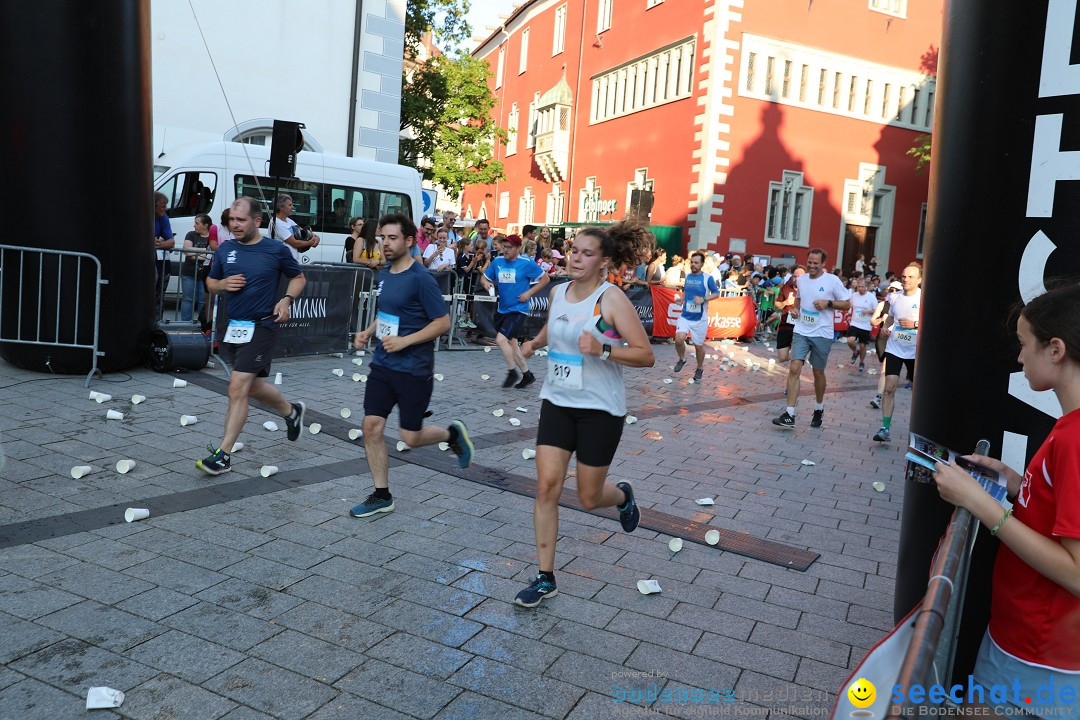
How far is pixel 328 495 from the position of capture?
571 cm

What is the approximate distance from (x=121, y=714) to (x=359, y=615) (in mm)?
1119

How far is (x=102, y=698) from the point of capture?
300cm

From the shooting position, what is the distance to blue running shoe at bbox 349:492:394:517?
5.28 meters

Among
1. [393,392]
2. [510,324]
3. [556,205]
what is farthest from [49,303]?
[556,205]

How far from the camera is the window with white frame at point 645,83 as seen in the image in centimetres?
2969

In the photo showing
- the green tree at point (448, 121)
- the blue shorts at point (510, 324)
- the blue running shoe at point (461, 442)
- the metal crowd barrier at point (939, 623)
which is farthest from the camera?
the green tree at point (448, 121)

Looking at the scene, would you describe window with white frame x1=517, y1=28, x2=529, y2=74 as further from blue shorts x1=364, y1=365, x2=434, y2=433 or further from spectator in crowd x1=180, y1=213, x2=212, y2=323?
blue shorts x1=364, y1=365, x2=434, y2=433

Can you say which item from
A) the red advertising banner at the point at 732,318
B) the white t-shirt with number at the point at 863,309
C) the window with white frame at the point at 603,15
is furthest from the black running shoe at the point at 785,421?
the window with white frame at the point at 603,15

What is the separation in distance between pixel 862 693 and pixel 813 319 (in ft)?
A: 27.8

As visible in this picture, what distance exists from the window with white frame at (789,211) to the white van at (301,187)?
15577 millimetres

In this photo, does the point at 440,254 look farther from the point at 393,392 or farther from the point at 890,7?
the point at 890,7

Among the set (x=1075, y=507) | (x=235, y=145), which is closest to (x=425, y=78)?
(x=235, y=145)

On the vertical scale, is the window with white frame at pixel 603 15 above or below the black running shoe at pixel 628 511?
above

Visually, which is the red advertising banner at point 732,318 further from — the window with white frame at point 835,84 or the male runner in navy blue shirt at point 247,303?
the male runner in navy blue shirt at point 247,303
